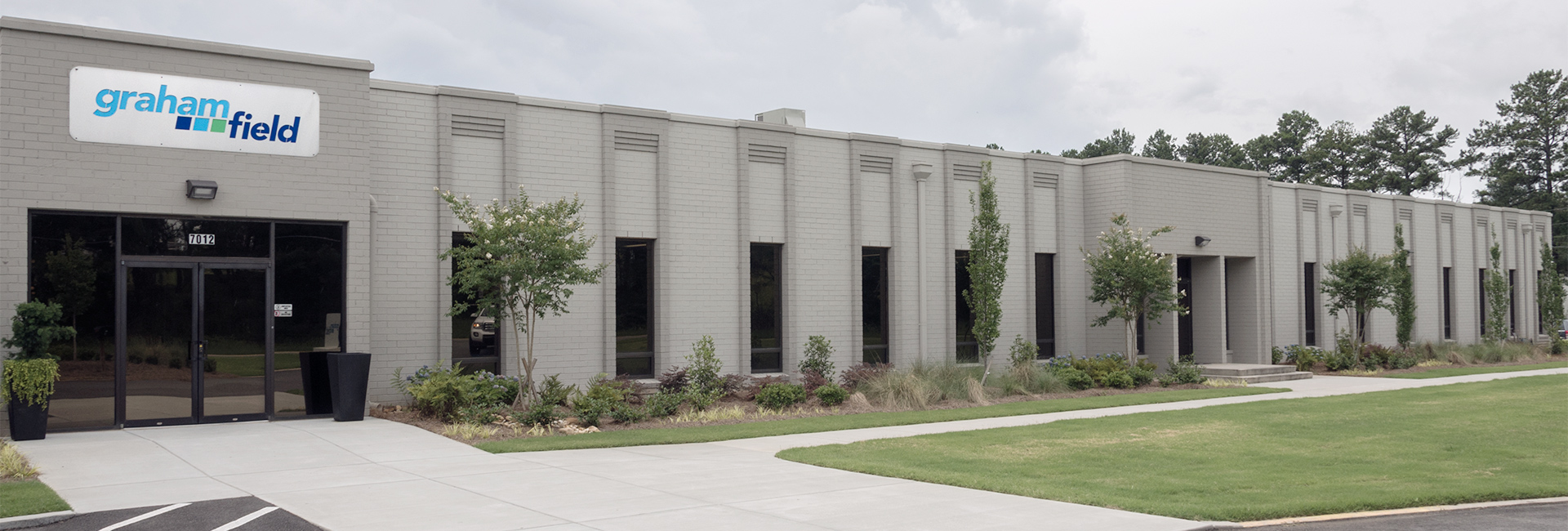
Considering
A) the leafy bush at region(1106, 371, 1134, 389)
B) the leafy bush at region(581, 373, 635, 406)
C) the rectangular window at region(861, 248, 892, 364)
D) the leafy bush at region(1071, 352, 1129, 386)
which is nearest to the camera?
the leafy bush at region(581, 373, 635, 406)

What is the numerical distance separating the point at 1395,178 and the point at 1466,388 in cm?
4915

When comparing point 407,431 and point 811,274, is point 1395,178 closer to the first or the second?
point 811,274

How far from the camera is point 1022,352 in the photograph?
23.5 meters

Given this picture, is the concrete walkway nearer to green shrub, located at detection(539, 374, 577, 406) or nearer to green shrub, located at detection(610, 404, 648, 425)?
green shrub, located at detection(610, 404, 648, 425)

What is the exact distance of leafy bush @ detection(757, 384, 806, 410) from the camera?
707 inches

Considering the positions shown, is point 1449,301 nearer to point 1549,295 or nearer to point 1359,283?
point 1549,295

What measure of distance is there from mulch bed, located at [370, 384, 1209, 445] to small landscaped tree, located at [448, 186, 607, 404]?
1508 mm

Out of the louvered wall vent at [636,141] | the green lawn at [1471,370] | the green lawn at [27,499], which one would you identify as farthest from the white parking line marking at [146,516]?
the green lawn at [1471,370]

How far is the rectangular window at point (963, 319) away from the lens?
2405 cm

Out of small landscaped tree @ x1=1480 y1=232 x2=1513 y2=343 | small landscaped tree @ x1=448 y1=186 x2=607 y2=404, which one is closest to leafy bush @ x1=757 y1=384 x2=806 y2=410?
small landscaped tree @ x1=448 y1=186 x2=607 y2=404

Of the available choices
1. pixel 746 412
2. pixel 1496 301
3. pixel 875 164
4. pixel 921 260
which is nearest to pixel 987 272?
pixel 921 260

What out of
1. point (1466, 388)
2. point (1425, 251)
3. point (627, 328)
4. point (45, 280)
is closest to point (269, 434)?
point (45, 280)

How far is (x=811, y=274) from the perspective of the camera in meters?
21.7

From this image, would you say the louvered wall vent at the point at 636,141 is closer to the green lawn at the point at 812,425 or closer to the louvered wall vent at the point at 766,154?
the louvered wall vent at the point at 766,154
